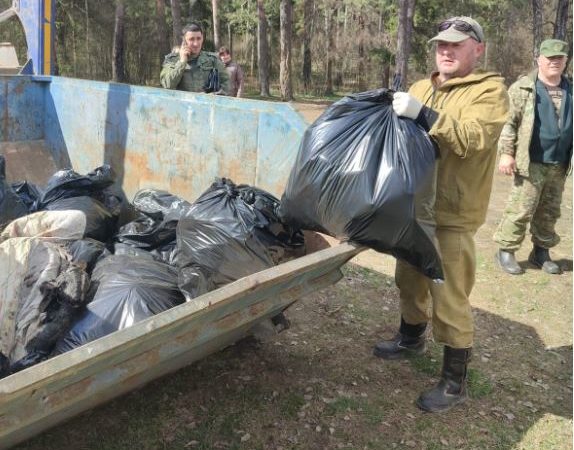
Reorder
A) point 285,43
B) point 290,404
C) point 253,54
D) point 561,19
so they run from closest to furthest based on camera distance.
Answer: point 290,404
point 285,43
point 561,19
point 253,54

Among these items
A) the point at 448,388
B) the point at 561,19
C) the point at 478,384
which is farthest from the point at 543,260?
the point at 561,19

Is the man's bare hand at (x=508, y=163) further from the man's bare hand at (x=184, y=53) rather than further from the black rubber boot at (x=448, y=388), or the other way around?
the man's bare hand at (x=184, y=53)

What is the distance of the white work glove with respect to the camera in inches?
88.6

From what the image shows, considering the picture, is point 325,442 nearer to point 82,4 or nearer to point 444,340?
point 444,340

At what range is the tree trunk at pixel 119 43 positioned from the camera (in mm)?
21344

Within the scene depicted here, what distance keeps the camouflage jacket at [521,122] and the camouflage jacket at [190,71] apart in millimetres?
2411

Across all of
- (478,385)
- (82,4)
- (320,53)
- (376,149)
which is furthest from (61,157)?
(320,53)

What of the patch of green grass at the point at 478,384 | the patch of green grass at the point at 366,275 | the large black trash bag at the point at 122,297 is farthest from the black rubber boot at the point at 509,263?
the large black trash bag at the point at 122,297

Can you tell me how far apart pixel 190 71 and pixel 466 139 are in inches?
113

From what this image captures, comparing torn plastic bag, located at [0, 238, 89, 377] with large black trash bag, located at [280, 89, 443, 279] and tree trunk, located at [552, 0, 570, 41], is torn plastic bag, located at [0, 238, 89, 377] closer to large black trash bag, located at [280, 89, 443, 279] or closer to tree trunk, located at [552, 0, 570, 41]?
large black trash bag, located at [280, 89, 443, 279]

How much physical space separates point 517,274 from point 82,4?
23.0 meters

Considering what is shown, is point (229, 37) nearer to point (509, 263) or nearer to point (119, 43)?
point (119, 43)

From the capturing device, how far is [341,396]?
10.0 feet

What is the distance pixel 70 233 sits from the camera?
2.45 meters
